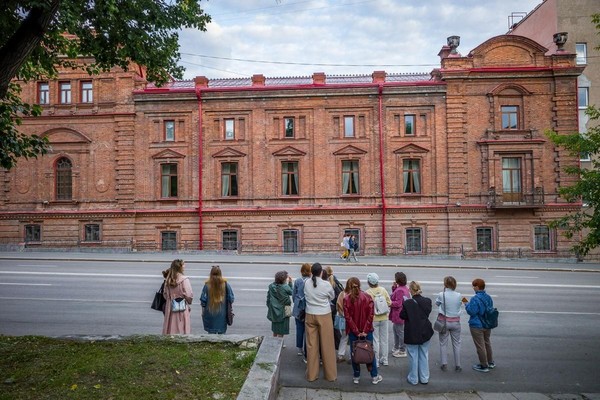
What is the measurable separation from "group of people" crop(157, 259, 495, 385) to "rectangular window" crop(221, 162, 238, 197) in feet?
69.3

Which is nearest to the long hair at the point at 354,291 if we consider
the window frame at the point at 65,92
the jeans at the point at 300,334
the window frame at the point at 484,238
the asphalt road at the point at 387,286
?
the asphalt road at the point at 387,286

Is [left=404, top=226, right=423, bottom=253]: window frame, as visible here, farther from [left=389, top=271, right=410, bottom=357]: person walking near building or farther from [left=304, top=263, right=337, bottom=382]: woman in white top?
[left=304, top=263, right=337, bottom=382]: woman in white top

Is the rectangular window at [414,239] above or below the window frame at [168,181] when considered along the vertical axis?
below

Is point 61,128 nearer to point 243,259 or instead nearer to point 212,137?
point 212,137

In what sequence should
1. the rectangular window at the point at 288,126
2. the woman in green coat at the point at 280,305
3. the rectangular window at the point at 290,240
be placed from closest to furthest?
the woman in green coat at the point at 280,305 < the rectangular window at the point at 290,240 < the rectangular window at the point at 288,126

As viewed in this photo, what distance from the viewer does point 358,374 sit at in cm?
748

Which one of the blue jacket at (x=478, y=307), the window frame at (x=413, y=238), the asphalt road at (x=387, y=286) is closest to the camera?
the asphalt road at (x=387, y=286)

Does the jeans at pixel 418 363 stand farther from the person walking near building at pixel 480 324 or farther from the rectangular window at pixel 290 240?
the rectangular window at pixel 290 240

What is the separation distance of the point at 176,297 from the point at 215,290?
732 millimetres

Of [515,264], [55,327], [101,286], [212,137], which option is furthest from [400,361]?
[212,137]

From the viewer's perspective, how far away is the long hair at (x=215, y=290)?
841 centimetres

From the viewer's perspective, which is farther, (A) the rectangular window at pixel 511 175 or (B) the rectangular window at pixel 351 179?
(B) the rectangular window at pixel 351 179

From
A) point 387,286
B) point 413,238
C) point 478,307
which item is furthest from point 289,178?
point 478,307

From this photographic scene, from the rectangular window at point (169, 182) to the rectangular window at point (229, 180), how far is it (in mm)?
3263
